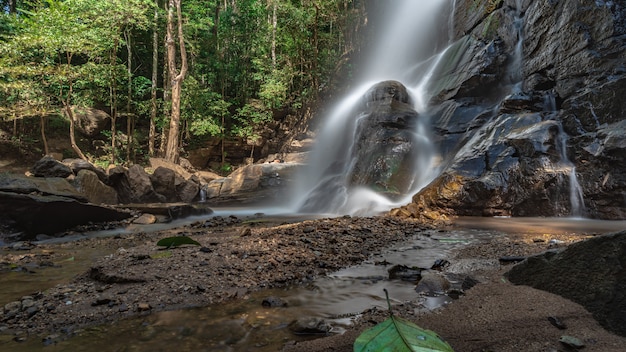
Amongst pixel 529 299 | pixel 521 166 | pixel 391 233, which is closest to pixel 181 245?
pixel 391 233

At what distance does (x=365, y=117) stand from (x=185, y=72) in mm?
9319

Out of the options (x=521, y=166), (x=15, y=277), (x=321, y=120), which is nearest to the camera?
(x=15, y=277)

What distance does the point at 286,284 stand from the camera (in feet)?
11.7

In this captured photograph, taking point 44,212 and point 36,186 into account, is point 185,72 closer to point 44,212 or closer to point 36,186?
point 36,186

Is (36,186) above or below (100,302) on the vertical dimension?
above

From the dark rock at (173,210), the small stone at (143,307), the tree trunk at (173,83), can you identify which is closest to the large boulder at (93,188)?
the dark rock at (173,210)

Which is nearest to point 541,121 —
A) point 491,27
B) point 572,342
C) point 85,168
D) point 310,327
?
point 491,27

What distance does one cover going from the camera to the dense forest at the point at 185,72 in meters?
15.3

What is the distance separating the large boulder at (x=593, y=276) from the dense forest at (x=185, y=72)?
1681cm

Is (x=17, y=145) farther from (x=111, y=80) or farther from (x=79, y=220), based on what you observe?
(x=79, y=220)

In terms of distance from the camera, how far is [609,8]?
401 inches

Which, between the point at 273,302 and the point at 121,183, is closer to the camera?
the point at 273,302

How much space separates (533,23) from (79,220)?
1597 centimetres

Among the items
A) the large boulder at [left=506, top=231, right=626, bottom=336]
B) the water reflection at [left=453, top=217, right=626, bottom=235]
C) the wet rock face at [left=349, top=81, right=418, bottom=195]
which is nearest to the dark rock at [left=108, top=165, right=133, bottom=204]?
the wet rock face at [left=349, top=81, right=418, bottom=195]
